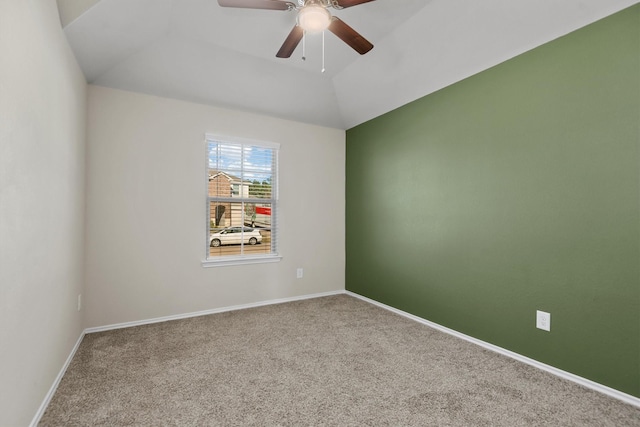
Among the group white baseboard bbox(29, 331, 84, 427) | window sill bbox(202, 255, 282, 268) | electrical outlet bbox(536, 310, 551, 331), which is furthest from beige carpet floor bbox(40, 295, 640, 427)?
window sill bbox(202, 255, 282, 268)

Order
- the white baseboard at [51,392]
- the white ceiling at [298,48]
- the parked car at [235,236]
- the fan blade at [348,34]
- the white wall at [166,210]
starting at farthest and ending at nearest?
the parked car at [235,236]
the white wall at [166,210]
the white ceiling at [298,48]
the fan blade at [348,34]
the white baseboard at [51,392]

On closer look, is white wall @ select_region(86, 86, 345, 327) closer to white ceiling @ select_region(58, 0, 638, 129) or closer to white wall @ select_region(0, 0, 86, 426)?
white ceiling @ select_region(58, 0, 638, 129)

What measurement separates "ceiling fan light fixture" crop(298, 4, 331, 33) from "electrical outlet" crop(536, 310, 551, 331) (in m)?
2.60

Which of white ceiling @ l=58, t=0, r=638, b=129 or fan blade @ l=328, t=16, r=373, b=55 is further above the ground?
white ceiling @ l=58, t=0, r=638, b=129

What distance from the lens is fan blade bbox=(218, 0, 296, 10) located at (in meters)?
1.84

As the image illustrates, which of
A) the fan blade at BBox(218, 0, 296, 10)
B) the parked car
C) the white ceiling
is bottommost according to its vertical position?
the parked car

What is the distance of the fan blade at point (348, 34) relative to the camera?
6.59 ft

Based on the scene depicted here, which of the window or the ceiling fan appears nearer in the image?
the ceiling fan

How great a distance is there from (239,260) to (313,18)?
2.75 metres

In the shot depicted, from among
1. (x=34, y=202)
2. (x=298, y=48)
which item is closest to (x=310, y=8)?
(x=298, y=48)

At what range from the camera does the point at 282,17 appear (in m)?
2.61

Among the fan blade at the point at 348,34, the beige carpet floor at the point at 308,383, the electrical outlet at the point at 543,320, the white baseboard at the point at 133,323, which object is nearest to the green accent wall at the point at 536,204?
the electrical outlet at the point at 543,320

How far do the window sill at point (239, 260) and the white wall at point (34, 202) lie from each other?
133 centimetres

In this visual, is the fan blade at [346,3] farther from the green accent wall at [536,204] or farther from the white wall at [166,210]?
the white wall at [166,210]
